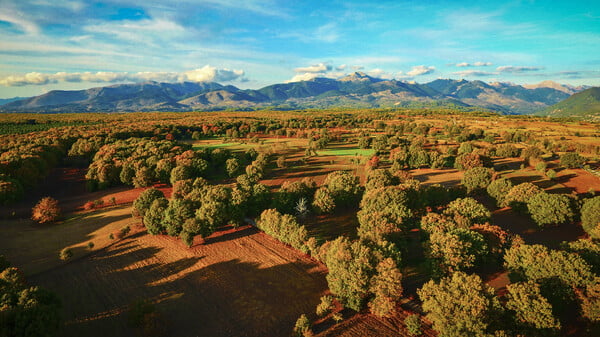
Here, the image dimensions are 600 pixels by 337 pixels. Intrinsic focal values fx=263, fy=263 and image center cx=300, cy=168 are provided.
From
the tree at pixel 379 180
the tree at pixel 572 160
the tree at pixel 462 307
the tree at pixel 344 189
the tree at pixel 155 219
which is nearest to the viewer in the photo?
the tree at pixel 462 307

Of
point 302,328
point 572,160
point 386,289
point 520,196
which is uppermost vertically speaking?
point 572,160

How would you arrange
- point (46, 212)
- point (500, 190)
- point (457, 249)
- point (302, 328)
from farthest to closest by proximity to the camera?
point (500, 190) → point (46, 212) → point (457, 249) → point (302, 328)

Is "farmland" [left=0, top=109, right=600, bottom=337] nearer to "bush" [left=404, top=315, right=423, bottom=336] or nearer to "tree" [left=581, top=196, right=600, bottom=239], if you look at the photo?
"bush" [left=404, top=315, right=423, bottom=336]

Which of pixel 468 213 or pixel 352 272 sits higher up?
pixel 468 213

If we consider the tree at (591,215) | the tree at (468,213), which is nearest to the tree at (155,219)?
the tree at (468,213)

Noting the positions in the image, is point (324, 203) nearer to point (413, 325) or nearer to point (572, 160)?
point (413, 325)

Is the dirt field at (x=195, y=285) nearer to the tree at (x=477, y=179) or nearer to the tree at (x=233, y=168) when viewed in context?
the tree at (x=233, y=168)

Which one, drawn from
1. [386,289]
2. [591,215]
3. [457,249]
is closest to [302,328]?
[386,289]

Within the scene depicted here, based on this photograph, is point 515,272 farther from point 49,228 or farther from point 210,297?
point 49,228
